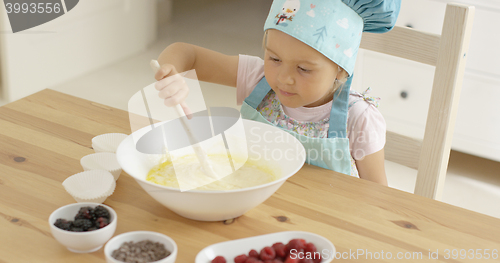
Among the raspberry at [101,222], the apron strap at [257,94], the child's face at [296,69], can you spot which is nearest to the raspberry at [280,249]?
the raspberry at [101,222]

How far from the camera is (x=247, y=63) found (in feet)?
4.12

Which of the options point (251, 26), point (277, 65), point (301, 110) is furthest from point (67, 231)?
point (251, 26)

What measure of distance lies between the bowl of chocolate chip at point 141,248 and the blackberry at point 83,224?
0.05 metres

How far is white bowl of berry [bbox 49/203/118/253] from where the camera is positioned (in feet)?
2.11

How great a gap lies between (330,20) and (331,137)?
0.27 metres

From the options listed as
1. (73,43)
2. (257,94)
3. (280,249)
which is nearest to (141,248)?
(280,249)

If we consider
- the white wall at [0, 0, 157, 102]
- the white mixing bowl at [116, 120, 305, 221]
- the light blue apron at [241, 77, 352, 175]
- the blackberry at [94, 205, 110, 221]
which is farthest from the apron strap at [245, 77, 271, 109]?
the white wall at [0, 0, 157, 102]

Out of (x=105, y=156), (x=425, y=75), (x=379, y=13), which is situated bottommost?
(x=425, y=75)

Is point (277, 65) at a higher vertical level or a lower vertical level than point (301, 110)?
higher

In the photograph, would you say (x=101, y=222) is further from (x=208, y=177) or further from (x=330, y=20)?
(x=330, y=20)

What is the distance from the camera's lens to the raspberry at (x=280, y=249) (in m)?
0.64

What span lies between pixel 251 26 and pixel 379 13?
3.03 metres

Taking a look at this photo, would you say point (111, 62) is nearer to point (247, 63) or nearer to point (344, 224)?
point (247, 63)

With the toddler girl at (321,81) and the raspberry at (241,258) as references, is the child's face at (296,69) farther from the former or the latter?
the raspberry at (241,258)
